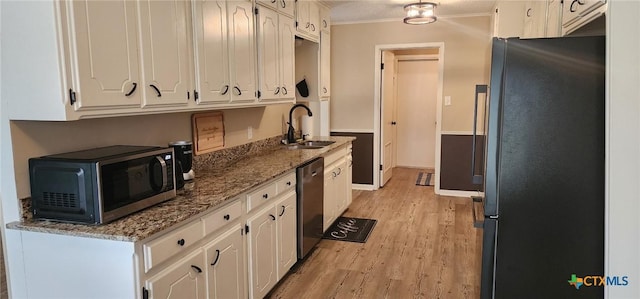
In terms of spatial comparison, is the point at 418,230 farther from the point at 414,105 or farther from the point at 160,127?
the point at 414,105

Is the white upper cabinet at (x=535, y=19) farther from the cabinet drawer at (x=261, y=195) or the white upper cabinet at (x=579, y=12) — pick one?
the cabinet drawer at (x=261, y=195)

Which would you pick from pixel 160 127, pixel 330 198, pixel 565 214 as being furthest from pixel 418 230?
pixel 160 127

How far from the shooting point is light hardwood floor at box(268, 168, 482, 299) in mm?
3076

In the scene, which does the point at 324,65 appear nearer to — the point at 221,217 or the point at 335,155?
the point at 335,155

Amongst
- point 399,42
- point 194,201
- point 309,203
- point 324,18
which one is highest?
point 324,18

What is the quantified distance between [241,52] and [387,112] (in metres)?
3.75

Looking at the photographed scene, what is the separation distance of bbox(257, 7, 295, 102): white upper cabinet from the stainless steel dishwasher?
0.65 m

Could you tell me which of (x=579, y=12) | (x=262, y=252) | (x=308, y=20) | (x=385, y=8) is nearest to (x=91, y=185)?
(x=262, y=252)

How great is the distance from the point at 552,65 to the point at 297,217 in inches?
82.1

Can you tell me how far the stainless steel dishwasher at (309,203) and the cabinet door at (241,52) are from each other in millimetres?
751

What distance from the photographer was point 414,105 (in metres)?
7.79

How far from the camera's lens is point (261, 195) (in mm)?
2664

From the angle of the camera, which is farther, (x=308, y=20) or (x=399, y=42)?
(x=399, y=42)
